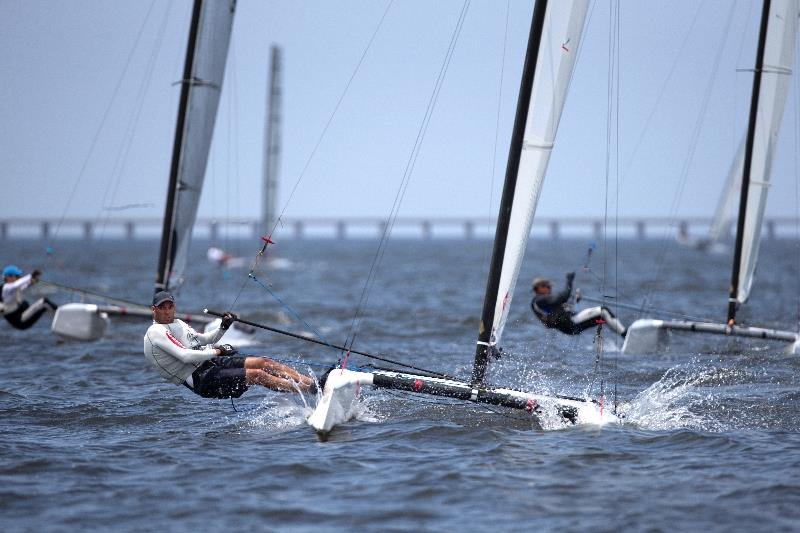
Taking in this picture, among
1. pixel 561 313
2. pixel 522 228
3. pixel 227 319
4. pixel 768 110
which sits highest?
pixel 768 110

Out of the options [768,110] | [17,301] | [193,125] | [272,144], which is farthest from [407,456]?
[272,144]

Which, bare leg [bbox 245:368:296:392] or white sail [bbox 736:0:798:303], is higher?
white sail [bbox 736:0:798:303]

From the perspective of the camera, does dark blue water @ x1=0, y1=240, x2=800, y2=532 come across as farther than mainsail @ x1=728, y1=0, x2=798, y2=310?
No

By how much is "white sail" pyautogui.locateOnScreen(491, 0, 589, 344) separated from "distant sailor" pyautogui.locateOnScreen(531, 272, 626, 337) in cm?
407

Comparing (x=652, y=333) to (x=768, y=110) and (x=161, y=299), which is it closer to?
(x=768, y=110)

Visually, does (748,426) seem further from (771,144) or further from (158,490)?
(771,144)

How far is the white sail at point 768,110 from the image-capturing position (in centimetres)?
1567

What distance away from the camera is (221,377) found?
9273mm

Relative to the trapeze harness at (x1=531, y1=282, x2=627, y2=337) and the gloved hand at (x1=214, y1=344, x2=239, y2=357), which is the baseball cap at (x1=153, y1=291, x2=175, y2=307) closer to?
the gloved hand at (x1=214, y1=344, x2=239, y2=357)

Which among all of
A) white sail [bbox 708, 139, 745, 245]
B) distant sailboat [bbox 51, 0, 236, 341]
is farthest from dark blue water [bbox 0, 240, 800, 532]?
white sail [bbox 708, 139, 745, 245]

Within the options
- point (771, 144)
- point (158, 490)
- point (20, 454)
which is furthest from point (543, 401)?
point (771, 144)

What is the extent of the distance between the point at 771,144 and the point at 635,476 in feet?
32.2

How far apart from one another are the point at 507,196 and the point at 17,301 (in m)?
8.62

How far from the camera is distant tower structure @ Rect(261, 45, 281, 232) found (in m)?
47.4
